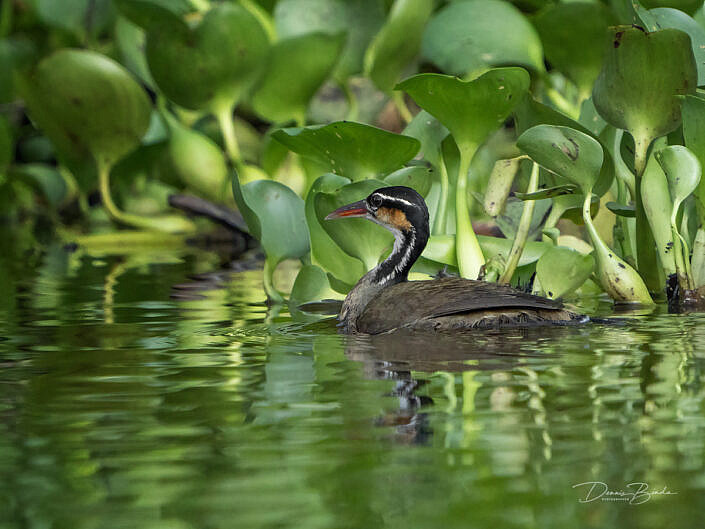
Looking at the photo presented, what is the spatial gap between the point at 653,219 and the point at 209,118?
679cm

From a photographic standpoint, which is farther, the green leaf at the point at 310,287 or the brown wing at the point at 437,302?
the green leaf at the point at 310,287

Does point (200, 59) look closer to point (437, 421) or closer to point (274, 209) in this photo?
point (274, 209)

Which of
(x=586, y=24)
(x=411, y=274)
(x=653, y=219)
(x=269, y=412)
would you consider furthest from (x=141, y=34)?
(x=269, y=412)

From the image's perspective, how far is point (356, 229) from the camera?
6.23m

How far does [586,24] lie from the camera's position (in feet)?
24.9

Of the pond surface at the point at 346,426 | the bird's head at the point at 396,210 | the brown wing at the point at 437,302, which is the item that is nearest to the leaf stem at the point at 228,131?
the bird's head at the point at 396,210

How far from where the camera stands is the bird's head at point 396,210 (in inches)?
230

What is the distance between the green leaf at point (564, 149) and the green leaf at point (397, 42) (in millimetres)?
3148

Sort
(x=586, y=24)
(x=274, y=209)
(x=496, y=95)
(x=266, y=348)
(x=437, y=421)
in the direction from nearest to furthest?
(x=437, y=421), (x=266, y=348), (x=496, y=95), (x=274, y=209), (x=586, y=24)

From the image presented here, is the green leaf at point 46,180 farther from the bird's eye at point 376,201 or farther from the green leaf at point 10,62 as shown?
the bird's eye at point 376,201

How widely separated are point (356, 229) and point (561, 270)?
3.36 feet

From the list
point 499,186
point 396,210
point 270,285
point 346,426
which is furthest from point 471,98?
point 346,426

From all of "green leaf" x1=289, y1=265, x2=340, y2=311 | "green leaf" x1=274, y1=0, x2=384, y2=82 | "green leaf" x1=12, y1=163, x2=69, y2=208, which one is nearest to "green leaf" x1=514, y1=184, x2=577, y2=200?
"green leaf" x1=289, y1=265, x2=340, y2=311

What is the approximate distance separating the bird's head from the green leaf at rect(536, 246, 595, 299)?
597 mm
